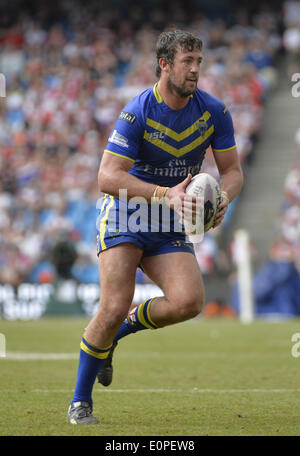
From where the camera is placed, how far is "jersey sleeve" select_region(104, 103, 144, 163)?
18.9ft

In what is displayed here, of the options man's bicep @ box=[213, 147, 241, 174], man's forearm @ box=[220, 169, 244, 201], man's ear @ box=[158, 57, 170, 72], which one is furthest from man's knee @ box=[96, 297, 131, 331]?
man's ear @ box=[158, 57, 170, 72]

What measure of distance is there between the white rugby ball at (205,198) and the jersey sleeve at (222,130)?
0.64m

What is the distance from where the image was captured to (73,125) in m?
23.2

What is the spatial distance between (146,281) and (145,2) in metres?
13.3

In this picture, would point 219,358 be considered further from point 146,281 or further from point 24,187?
point 24,187

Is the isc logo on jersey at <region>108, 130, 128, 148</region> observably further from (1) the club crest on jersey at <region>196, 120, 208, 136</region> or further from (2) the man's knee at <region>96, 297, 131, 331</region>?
(2) the man's knee at <region>96, 297, 131, 331</region>

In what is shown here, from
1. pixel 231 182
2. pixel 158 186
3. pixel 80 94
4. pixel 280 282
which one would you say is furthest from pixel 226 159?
pixel 80 94

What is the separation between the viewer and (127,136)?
577 cm

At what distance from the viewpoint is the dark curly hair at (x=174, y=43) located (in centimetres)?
580

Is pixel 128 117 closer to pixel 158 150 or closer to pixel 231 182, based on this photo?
pixel 158 150

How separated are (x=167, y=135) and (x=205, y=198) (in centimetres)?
68

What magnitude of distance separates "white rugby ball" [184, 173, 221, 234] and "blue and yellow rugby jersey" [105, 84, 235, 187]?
0.48 m

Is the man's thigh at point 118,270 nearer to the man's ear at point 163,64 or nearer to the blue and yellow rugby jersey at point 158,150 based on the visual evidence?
the blue and yellow rugby jersey at point 158,150
